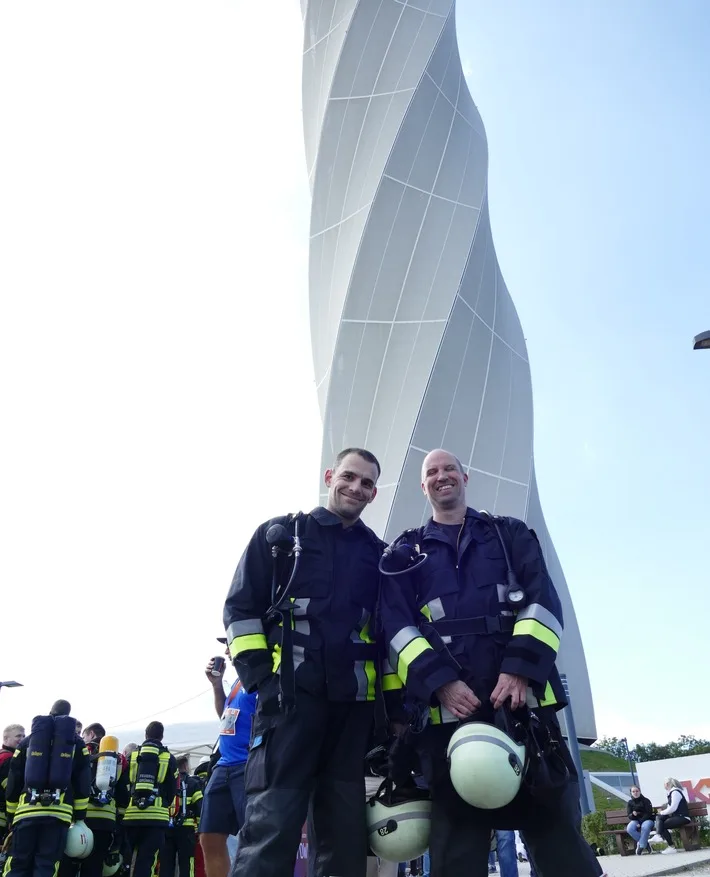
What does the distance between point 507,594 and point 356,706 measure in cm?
66

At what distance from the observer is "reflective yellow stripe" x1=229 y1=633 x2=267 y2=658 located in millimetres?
2756

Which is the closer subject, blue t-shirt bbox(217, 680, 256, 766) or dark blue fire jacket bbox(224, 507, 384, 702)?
dark blue fire jacket bbox(224, 507, 384, 702)

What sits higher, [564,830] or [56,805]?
[564,830]

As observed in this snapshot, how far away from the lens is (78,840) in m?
5.99

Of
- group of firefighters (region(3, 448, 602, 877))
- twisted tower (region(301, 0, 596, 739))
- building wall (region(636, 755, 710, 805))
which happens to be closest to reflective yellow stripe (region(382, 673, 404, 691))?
group of firefighters (region(3, 448, 602, 877))

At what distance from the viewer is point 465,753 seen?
2.35m

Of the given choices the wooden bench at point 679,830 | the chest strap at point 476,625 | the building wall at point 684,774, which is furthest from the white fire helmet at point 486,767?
the building wall at point 684,774

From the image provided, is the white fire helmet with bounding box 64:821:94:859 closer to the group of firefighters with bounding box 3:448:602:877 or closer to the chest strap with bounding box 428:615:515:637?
the group of firefighters with bounding box 3:448:602:877

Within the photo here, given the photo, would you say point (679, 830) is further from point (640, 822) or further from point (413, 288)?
point (413, 288)

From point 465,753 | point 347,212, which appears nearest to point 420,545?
point 465,753

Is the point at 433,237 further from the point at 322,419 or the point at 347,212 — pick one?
the point at 322,419

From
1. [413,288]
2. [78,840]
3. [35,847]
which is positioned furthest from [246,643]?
[413,288]

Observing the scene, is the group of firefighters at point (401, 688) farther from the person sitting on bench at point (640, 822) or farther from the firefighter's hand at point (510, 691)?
the person sitting on bench at point (640, 822)

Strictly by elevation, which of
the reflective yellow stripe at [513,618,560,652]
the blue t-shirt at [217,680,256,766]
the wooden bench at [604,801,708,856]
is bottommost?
the wooden bench at [604,801,708,856]
